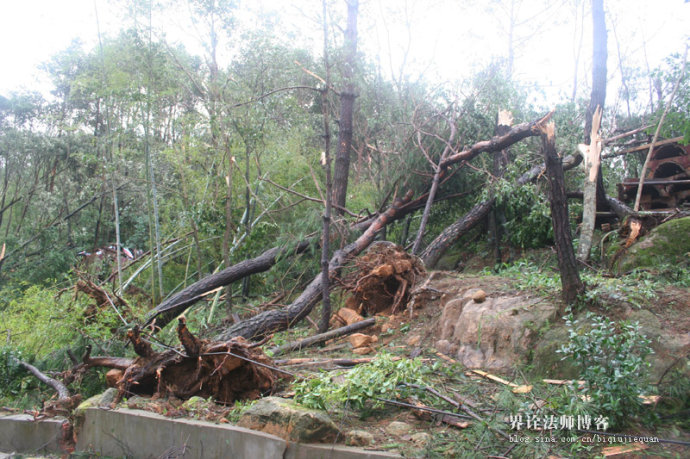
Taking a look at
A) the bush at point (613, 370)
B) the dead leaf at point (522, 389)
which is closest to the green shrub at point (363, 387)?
the dead leaf at point (522, 389)

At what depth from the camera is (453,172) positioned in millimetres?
8844

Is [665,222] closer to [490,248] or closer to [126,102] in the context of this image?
[490,248]

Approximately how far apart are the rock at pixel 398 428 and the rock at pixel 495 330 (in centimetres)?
130

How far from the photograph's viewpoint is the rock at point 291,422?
10.8ft

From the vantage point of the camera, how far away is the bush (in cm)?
309

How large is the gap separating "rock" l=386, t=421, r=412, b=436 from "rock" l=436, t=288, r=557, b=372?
4.27ft

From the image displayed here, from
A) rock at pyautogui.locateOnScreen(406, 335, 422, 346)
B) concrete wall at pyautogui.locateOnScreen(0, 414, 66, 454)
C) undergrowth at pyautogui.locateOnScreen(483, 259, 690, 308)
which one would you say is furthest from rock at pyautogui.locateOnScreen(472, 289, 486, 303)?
concrete wall at pyautogui.locateOnScreen(0, 414, 66, 454)

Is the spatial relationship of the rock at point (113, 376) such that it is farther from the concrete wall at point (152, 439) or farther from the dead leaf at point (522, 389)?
the dead leaf at point (522, 389)

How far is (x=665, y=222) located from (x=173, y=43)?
32.7ft

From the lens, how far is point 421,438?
3.26 metres

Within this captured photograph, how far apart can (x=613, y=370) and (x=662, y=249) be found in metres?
3.43

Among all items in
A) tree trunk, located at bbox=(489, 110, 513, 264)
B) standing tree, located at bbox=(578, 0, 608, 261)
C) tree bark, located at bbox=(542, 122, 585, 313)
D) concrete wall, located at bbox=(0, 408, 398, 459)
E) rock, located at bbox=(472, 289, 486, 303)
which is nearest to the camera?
concrete wall, located at bbox=(0, 408, 398, 459)

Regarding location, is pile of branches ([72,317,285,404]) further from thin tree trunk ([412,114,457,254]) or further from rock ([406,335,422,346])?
thin tree trunk ([412,114,457,254])

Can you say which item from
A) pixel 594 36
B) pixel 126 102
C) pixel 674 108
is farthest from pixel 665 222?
pixel 126 102
